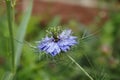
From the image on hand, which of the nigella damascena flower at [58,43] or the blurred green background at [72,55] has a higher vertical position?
the nigella damascena flower at [58,43]

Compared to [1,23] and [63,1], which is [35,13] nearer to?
[63,1]

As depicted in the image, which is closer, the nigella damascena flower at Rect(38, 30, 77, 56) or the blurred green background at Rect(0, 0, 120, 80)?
the nigella damascena flower at Rect(38, 30, 77, 56)

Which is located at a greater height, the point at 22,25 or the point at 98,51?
the point at 22,25

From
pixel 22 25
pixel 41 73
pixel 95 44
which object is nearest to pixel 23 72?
pixel 41 73

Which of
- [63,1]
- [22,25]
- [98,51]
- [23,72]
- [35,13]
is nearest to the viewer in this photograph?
[22,25]

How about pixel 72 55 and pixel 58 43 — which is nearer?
pixel 58 43

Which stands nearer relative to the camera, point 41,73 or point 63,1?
point 41,73

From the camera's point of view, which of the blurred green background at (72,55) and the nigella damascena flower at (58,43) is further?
the blurred green background at (72,55)

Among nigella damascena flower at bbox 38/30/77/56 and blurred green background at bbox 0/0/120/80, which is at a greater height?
nigella damascena flower at bbox 38/30/77/56
